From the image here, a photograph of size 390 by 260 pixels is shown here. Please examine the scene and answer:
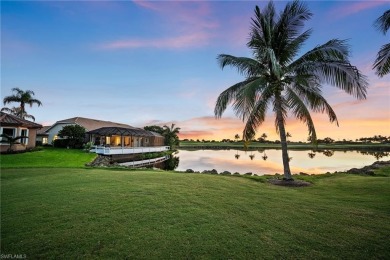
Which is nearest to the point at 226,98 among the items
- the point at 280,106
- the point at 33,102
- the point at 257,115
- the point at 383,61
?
the point at 257,115

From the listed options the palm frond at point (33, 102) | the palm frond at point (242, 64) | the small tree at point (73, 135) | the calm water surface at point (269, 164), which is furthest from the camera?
the palm frond at point (33, 102)

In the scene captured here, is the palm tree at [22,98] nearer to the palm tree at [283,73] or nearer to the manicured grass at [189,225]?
the manicured grass at [189,225]

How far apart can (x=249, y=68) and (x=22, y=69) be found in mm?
15169

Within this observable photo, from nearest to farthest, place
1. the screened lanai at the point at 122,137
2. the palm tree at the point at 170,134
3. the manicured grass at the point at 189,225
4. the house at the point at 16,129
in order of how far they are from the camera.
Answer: the manicured grass at the point at 189,225
the house at the point at 16,129
the screened lanai at the point at 122,137
the palm tree at the point at 170,134

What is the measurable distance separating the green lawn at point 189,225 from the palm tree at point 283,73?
13.8ft

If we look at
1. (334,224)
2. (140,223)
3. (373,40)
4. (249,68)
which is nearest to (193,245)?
(140,223)

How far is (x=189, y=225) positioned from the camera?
3760 mm

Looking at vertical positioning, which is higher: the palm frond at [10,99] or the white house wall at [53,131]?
the palm frond at [10,99]

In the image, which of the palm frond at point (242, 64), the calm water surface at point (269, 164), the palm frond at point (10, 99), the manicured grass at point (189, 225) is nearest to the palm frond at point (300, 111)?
the palm frond at point (242, 64)

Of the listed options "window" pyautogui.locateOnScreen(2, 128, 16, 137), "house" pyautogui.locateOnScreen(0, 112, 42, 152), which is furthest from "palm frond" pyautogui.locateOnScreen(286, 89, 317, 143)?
"window" pyautogui.locateOnScreen(2, 128, 16, 137)

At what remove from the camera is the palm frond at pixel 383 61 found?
8.16 meters

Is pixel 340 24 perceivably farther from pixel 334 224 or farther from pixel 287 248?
pixel 287 248

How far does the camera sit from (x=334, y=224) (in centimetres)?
394

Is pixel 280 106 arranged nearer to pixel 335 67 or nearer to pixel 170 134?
pixel 335 67
